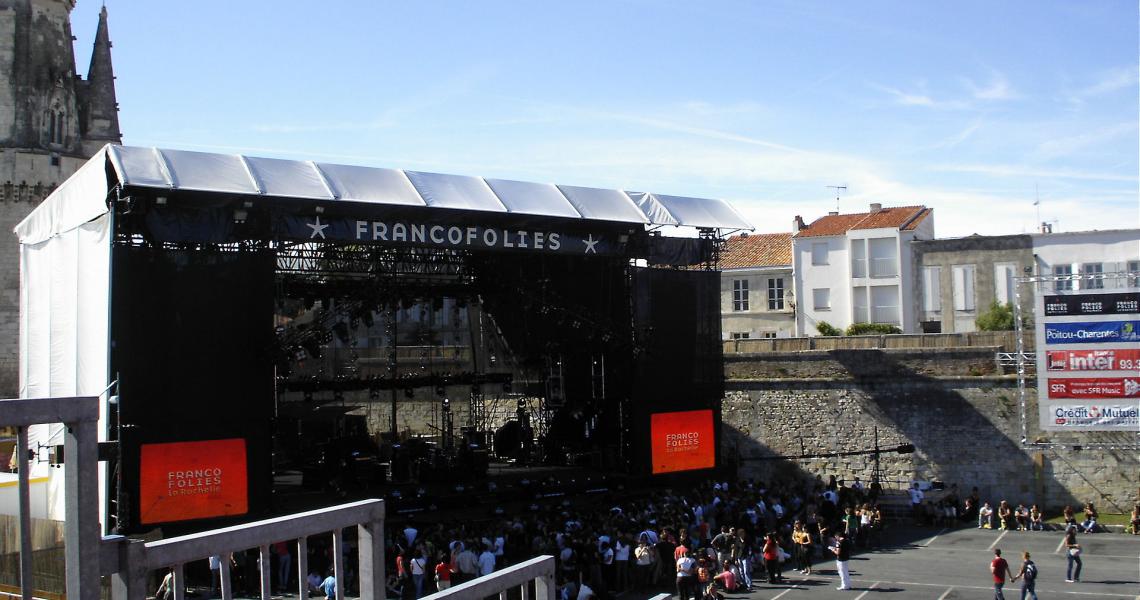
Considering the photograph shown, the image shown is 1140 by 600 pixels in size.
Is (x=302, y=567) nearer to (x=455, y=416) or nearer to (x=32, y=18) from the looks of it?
(x=455, y=416)

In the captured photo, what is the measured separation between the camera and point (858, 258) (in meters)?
35.9

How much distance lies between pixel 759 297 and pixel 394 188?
21.5 m

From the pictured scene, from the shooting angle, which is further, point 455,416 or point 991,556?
point 455,416

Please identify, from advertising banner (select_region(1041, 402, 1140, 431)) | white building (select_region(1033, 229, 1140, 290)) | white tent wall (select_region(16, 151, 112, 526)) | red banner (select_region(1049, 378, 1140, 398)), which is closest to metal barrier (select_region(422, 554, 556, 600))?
white tent wall (select_region(16, 151, 112, 526))

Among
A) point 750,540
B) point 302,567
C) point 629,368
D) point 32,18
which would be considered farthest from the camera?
point 32,18

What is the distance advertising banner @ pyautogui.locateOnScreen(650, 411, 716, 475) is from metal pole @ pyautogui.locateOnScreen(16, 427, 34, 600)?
1879cm

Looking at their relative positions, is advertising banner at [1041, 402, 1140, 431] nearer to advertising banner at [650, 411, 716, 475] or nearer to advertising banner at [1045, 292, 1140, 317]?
advertising banner at [1045, 292, 1140, 317]

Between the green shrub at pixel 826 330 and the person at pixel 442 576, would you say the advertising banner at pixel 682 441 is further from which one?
the green shrub at pixel 826 330

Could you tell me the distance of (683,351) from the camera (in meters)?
23.1

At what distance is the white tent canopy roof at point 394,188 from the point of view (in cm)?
1661

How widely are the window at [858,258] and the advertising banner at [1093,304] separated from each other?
13554 millimetres

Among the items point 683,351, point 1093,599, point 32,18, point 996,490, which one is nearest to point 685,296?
point 683,351

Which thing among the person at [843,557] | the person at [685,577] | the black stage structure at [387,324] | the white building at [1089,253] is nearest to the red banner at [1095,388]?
the black stage structure at [387,324]

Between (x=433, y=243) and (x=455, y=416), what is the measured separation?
41.3ft
